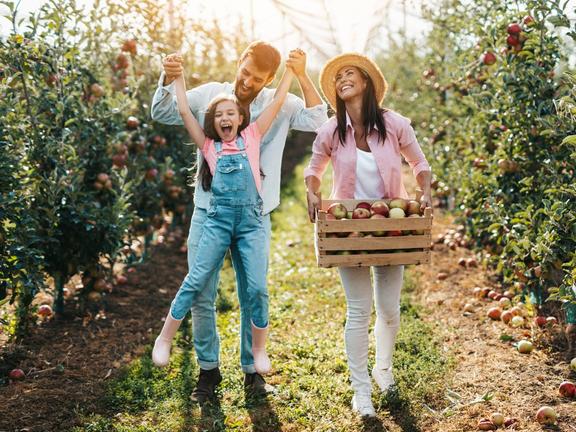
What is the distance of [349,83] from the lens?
10.7ft

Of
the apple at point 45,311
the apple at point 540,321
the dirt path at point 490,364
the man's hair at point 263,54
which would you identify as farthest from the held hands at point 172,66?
the apple at point 540,321

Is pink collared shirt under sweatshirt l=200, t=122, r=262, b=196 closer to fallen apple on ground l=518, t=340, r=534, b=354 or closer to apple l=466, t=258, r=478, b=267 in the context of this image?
fallen apple on ground l=518, t=340, r=534, b=354

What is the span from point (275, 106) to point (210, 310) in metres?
1.06

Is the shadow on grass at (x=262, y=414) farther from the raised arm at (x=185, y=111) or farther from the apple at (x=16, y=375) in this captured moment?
the raised arm at (x=185, y=111)

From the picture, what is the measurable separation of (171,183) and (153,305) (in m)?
1.54

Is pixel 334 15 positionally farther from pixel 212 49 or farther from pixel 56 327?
pixel 56 327

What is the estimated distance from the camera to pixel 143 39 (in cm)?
547

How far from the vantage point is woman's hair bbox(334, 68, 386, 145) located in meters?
3.26

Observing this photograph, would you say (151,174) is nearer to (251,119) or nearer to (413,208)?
(251,119)

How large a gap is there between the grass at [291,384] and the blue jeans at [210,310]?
8.1 inches

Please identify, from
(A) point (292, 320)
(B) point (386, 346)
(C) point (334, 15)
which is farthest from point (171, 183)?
(C) point (334, 15)

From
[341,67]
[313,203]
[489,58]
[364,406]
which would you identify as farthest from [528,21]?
[364,406]

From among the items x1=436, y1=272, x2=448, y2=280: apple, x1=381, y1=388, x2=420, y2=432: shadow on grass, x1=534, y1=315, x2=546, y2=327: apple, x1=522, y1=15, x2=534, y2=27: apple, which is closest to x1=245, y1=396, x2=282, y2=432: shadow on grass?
x1=381, y1=388, x2=420, y2=432: shadow on grass

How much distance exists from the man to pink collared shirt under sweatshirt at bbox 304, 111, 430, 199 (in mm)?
175
